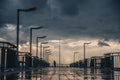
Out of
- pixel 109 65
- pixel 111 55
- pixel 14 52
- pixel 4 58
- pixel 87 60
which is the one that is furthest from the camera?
pixel 87 60

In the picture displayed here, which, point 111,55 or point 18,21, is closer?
point 18,21

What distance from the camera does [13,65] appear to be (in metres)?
51.8

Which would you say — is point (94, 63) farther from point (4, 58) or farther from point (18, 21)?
point (4, 58)

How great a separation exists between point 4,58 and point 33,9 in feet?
38.2

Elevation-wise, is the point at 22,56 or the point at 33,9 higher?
the point at 33,9

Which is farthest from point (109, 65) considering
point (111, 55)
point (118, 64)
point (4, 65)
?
point (4, 65)

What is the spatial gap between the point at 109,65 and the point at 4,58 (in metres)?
47.0

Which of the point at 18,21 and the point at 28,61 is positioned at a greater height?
the point at 18,21

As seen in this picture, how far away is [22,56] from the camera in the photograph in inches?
2805

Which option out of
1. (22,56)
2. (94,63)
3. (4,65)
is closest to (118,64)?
(22,56)

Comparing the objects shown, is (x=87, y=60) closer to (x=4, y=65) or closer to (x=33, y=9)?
(x=33, y=9)

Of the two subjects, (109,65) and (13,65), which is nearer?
(13,65)

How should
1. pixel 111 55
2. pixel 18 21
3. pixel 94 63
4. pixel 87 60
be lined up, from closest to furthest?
pixel 18 21, pixel 111 55, pixel 94 63, pixel 87 60

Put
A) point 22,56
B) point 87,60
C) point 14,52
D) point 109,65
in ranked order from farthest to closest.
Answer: point 87,60 < point 109,65 < point 22,56 < point 14,52
